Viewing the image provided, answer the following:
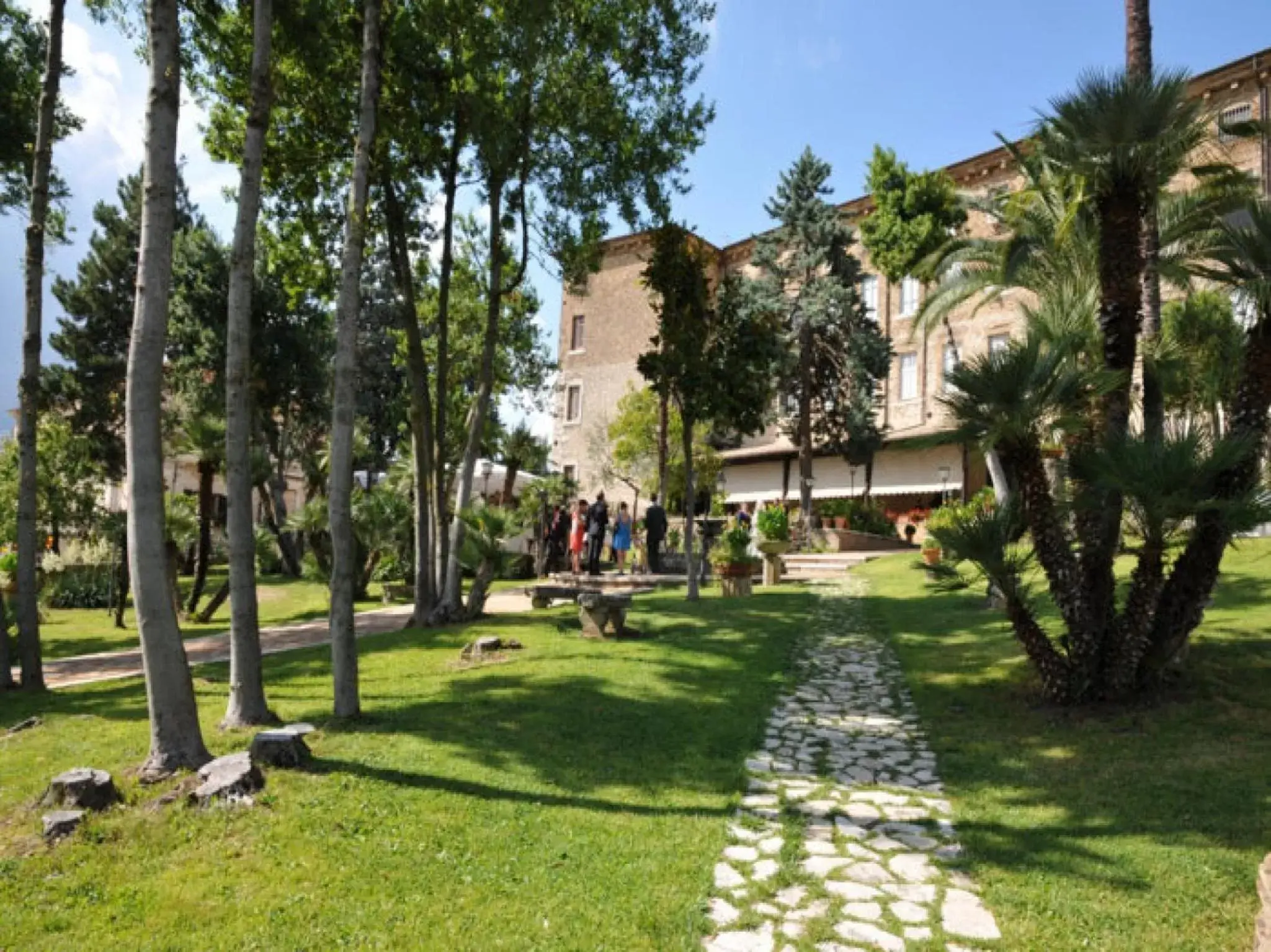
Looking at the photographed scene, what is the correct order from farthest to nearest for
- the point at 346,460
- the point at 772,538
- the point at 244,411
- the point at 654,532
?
the point at 654,532
the point at 772,538
the point at 346,460
the point at 244,411

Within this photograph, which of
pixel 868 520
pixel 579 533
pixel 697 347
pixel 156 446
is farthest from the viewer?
pixel 868 520

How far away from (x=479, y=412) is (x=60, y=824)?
8986 millimetres

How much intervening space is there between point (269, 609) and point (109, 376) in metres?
15.3

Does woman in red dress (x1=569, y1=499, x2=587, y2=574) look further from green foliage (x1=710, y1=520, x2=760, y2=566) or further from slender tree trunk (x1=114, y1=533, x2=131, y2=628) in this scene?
slender tree trunk (x1=114, y1=533, x2=131, y2=628)

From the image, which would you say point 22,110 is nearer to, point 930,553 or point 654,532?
point 654,532

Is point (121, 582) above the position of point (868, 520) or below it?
below

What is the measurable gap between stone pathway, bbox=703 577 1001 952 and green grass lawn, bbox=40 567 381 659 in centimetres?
912

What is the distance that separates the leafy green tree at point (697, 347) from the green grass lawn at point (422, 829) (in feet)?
19.9

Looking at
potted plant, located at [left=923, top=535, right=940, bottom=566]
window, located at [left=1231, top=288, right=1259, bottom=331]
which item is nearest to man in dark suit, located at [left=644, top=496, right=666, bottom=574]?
potted plant, located at [left=923, top=535, right=940, bottom=566]

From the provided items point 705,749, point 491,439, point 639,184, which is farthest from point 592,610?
point 491,439

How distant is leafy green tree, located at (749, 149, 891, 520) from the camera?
2709 centimetres

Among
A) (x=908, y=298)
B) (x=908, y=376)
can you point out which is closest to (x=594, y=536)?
(x=908, y=376)

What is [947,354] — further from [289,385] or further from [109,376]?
[109,376]

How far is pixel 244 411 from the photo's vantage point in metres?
6.24
